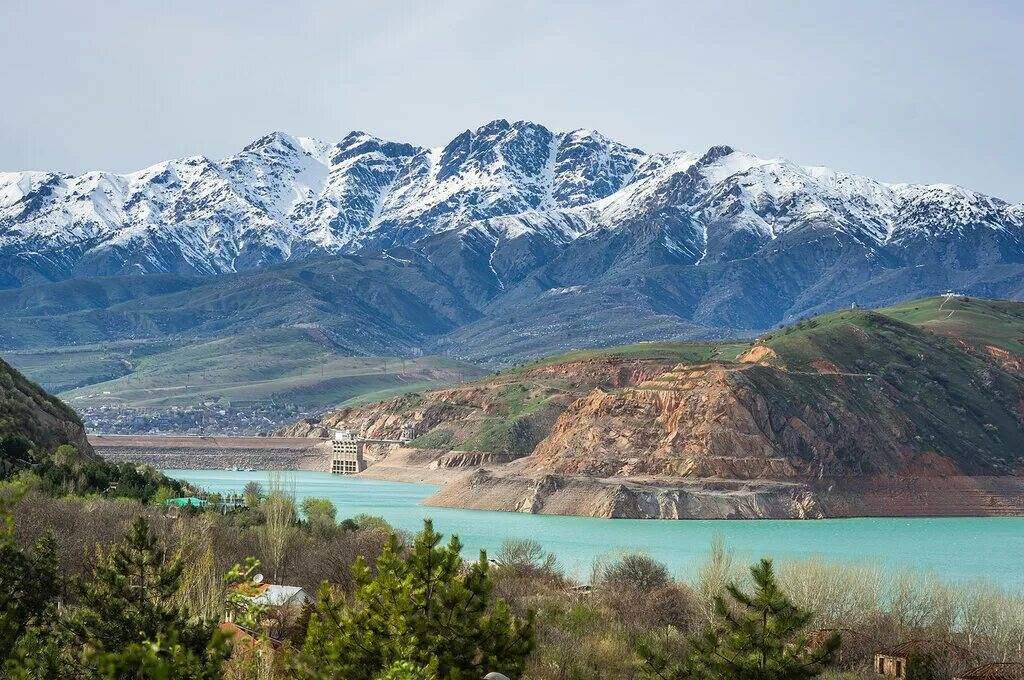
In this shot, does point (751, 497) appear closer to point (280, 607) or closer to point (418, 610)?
point (280, 607)

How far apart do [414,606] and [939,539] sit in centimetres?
8070

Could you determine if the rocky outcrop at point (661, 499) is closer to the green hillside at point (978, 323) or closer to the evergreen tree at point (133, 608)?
Result: the green hillside at point (978, 323)

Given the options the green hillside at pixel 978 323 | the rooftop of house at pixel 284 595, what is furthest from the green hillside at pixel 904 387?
the rooftop of house at pixel 284 595

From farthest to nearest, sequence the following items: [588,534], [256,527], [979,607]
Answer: [588,534], [256,527], [979,607]

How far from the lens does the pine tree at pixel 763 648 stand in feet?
95.2

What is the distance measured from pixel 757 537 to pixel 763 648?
241 ft

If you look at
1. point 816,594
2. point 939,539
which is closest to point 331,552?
point 816,594

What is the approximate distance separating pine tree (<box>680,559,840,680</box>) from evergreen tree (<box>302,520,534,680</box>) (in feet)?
12.4

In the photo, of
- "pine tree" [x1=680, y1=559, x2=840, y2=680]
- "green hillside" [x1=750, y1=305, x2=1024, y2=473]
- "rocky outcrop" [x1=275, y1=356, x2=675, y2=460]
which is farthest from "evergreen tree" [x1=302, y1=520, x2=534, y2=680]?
"rocky outcrop" [x1=275, y1=356, x2=675, y2=460]

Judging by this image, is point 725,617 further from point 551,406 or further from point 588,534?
point 551,406

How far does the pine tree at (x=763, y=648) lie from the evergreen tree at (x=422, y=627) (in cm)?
377

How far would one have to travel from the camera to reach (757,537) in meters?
101

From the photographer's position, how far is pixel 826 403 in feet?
443

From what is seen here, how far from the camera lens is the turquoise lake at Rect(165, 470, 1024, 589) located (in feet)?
270
